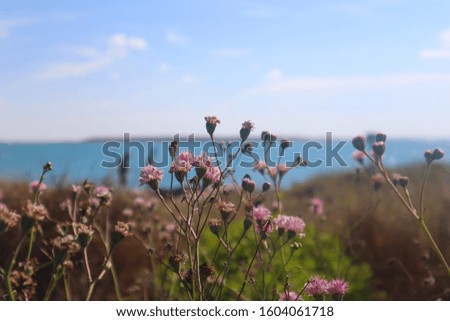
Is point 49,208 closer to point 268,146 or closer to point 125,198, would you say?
point 125,198

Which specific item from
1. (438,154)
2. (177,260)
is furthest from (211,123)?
(438,154)

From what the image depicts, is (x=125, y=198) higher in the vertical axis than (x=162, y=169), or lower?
lower

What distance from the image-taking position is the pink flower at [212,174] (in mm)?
1963

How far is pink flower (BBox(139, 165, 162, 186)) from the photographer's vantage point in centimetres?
190

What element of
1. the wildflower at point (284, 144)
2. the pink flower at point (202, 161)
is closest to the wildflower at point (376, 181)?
the wildflower at point (284, 144)

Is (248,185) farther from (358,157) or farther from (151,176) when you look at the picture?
(358,157)

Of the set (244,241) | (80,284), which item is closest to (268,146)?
(244,241)

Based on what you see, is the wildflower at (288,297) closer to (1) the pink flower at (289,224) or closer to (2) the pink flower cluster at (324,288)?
(2) the pink flower cluster at (324,288)

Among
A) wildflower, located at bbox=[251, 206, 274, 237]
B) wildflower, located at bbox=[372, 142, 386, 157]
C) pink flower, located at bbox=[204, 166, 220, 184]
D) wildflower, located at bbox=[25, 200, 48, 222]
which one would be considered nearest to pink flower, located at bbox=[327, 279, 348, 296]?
wildflower, located at bbox=[251, 206, 274, 237]

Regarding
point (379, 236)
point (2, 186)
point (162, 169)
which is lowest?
point (379, 236)

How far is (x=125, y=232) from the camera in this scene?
194 cm

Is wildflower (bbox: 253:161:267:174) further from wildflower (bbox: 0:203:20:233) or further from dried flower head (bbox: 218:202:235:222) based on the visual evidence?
wildflower (bbox: 0:203:20:233)

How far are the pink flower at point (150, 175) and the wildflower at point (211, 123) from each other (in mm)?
247

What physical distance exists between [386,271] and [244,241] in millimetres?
A: 1122
